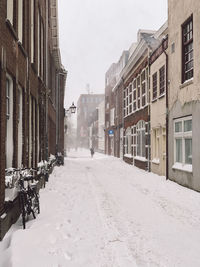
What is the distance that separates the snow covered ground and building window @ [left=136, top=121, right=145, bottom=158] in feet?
33.9

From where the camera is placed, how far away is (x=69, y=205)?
26.2 feet

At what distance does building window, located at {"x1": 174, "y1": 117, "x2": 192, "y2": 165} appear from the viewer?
440 inches

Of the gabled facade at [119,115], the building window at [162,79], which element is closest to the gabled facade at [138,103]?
the building window at [162,79]

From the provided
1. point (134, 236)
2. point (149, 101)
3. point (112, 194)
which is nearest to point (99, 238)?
point (134, 236)

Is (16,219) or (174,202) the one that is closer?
(16,219)

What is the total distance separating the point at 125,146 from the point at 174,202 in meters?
18.1

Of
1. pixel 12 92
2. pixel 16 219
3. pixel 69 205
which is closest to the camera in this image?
pixel 16 219

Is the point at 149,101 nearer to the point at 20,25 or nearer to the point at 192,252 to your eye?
the point at 20,25

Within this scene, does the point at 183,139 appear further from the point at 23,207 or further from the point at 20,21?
the point at 23,207

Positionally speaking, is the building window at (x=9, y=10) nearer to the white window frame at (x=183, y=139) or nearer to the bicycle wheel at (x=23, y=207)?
the bicycle wheel at (x=23, y=207)

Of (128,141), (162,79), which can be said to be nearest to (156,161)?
(162,79)

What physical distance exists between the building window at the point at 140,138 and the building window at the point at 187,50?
7.86 meters

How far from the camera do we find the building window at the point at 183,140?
1118cm

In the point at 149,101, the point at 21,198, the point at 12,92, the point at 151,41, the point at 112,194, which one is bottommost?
the point at 112,194
